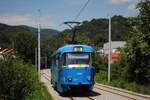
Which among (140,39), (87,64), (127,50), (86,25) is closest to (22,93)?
(87,64)

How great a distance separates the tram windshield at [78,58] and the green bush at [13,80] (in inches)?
378

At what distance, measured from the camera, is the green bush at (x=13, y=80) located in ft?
57.7


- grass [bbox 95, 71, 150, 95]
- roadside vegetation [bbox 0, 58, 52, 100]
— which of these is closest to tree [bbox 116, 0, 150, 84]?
grass [bbox 95, 71, 150, 95]

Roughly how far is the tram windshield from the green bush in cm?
959

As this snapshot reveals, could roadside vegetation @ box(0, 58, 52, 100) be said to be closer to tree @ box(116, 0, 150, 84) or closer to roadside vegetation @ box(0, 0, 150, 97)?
roadside vegetation @ box(0, 0, 150, 97)

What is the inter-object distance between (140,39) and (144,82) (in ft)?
15.6

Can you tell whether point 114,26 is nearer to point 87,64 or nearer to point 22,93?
point 87,64

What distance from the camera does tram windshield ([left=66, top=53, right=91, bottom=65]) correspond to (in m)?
28.0

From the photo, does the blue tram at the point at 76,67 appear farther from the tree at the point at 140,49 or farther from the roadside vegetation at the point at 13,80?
the tree at the point at 140,49

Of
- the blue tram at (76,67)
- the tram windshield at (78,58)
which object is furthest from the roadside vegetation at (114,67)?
the blue tram at (76,67)

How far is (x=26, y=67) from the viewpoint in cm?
1886

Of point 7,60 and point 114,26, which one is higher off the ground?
point 114,26

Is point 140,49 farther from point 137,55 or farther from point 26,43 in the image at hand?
point 26,43

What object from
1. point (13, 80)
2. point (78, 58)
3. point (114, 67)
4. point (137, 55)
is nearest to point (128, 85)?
point (137, 55)
